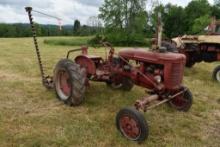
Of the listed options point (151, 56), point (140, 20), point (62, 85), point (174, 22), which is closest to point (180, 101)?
point (151, 56)

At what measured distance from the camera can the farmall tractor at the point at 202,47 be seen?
8.59 meters

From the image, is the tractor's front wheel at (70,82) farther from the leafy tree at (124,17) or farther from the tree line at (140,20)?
the leafy tree at (124,17)

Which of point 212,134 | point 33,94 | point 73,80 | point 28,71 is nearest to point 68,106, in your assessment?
point 73,80

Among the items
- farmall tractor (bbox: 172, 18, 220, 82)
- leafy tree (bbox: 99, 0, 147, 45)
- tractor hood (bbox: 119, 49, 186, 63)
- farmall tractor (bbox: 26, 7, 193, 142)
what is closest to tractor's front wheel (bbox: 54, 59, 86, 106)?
farmall tractor (bbox: 26, 7, 193, 142)

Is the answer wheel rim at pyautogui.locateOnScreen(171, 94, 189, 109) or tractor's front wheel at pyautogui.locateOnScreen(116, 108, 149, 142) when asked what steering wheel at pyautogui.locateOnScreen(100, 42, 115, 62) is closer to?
wheel rim at pyautogui.locateOnScreen(171, 94, 189, 109)

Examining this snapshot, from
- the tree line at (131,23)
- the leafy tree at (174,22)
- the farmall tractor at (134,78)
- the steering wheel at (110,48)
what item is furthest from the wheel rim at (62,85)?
the leafy tree at (174,22)

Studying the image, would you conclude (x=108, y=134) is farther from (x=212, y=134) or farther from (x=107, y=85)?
(x=107, y=85)

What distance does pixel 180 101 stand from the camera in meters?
5.50

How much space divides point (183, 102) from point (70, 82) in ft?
6.77

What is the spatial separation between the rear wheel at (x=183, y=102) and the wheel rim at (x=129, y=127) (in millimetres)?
1584

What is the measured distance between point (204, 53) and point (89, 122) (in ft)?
17.9

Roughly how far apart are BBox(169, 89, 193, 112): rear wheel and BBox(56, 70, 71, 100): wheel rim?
199 cm

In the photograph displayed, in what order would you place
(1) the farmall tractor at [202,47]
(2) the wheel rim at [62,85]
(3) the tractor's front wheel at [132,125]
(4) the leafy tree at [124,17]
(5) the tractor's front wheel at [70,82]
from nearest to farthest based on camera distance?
1. (3) the tractor's front wheel at [132,125]
2. (5) the tractor's front wheel at [70,82]
3. (2) the wheel rim at [62,85]
4. (1) the farmall tractor at [202,47]
5. (4) the leafy tree at [124,17]

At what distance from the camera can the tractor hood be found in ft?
15.2
